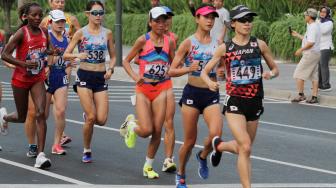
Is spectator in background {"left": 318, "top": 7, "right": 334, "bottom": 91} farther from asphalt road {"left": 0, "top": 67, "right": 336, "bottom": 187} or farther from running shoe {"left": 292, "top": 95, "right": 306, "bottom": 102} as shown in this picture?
asphalt road {"left": 0, "top": 67, "right": 336, "bottom": 187}

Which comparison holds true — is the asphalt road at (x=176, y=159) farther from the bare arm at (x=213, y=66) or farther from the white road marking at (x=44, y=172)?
the bare arm at (x=213, y=66)

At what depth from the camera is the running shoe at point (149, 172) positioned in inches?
425

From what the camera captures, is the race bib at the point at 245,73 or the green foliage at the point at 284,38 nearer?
the race bib at the point at 245,73

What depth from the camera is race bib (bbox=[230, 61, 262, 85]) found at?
31.1 ft

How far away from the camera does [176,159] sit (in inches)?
482

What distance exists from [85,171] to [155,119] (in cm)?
105

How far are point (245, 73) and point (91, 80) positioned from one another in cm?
286

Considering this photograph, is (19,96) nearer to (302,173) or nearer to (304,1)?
(302,173)

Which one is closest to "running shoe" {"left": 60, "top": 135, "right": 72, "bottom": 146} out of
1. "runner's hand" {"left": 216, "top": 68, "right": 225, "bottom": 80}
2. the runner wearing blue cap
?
"runner's hand" {"left": 216, "top": 68, "right": 225, "bottom": 80}

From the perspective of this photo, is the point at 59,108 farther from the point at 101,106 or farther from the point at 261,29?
the point at 261,29

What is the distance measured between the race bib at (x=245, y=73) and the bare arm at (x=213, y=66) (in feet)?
0.56

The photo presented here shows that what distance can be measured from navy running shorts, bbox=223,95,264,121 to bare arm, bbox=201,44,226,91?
20cm

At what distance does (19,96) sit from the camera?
1167 centimetres

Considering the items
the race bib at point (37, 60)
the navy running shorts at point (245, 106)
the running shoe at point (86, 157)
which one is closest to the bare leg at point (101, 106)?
the running shoe at point (86, 157)
